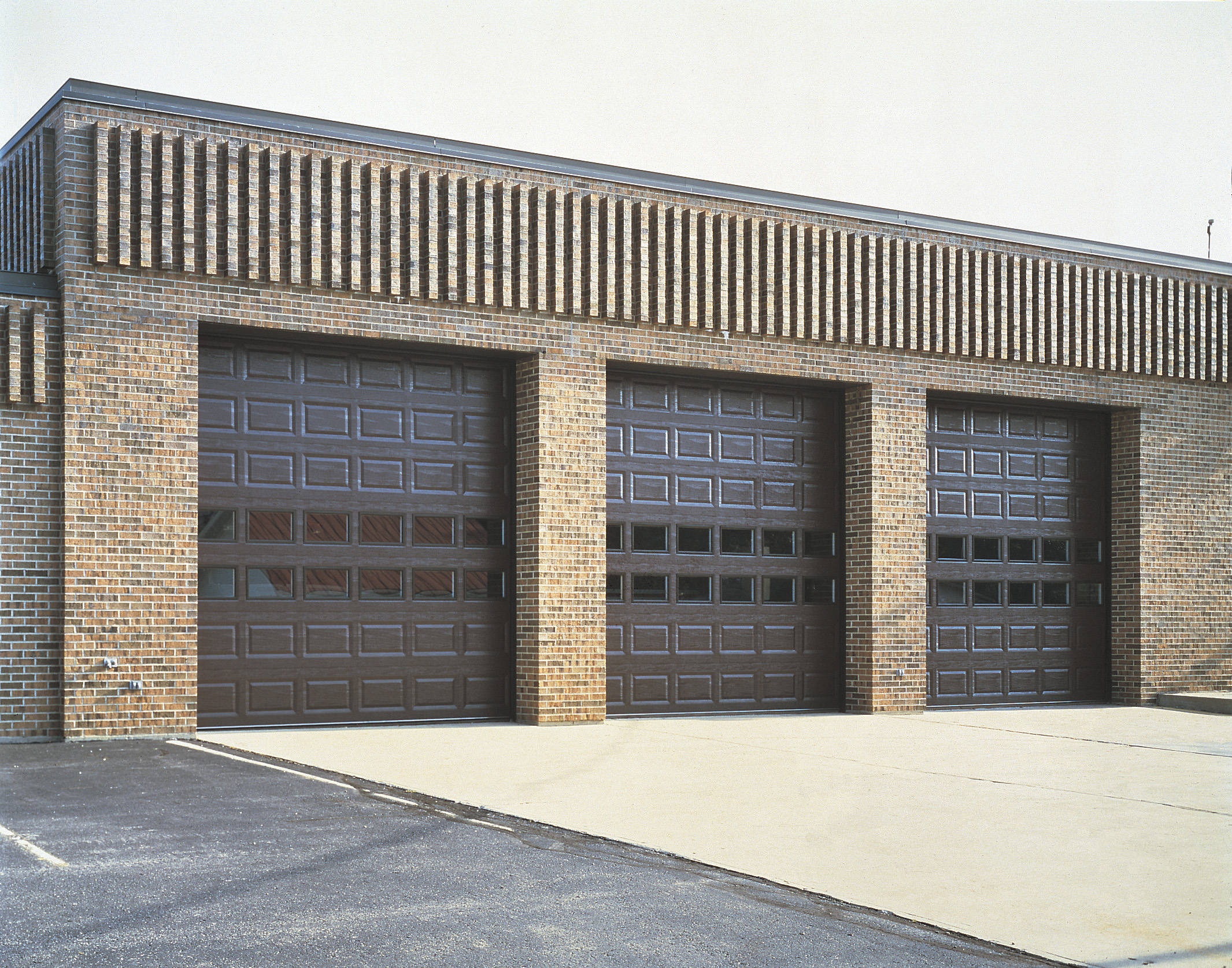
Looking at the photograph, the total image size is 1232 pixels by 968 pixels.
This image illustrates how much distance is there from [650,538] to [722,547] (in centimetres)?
102

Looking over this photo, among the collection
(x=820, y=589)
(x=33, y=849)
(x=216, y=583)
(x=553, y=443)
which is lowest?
(x=33, y=849)

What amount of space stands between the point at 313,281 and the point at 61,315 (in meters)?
2.50

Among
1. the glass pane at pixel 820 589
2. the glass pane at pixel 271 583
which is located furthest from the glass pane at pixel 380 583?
the glass pane at pixel 820 589

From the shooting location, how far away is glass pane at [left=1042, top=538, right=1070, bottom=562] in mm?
18188

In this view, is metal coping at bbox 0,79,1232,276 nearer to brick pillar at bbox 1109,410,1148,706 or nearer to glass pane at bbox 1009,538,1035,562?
brick pillar at bbox 1109,410,1148,706

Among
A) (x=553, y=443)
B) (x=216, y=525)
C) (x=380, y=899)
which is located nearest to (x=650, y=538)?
(x=553, y=443)

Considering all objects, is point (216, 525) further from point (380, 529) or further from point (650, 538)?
point (650, 538)

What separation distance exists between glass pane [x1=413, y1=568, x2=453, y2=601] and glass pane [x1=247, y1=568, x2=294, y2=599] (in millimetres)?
1409

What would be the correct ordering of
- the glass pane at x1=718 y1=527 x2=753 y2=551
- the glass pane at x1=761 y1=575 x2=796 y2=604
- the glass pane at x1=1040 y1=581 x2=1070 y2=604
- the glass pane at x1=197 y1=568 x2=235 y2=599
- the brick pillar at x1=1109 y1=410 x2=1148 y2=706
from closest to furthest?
1. the glass pane at x1=197 y1=568 x2=235 y2=599
2. the glass pane at x1=718 y1=527 x2=753 y2=551
3. the glass pane at x1=761 y1=575 x2=796 y2=604
4. the glass pane at x1=1040 y1=581 x2=1070 y2=604
5. the brick pillar at x1=1109 y1=410 x2=1148 y2=706

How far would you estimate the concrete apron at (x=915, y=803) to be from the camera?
603 cm

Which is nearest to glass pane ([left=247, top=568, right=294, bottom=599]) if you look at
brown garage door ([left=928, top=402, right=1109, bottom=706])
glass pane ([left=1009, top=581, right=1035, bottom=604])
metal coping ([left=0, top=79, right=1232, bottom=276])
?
metal coping ([left=0, top=79, right=1232, bottom=276])

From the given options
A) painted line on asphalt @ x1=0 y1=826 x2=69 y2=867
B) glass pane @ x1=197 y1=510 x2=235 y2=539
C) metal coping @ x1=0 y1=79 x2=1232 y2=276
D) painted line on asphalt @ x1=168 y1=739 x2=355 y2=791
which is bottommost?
painted line on asphalt @ x1=168 y1=739 x2=355 y2=791

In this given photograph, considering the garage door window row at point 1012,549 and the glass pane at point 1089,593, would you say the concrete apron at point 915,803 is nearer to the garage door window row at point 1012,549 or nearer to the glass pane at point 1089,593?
the garage door window row at point 1012,549

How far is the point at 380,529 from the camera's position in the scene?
14.0m
